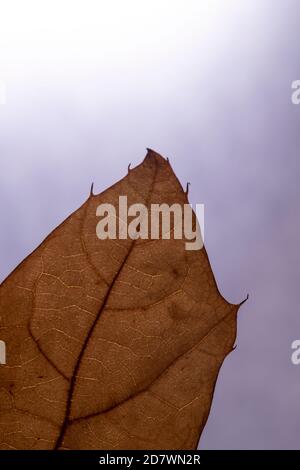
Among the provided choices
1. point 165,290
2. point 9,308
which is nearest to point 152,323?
point 165,290

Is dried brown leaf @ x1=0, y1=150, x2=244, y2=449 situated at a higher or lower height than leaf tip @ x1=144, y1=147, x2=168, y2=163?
lower

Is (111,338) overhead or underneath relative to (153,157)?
underneath

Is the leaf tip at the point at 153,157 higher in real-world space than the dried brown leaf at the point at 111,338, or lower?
higher

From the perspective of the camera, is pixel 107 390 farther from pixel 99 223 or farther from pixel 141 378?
pixel 99 223
